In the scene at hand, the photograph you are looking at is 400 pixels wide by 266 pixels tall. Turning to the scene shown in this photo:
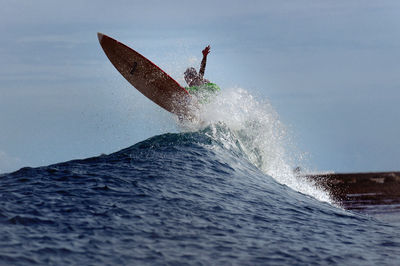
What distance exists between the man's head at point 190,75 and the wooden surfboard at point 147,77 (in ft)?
2.63

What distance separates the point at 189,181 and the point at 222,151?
2534 mm

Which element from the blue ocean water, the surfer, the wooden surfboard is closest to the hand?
the surfer

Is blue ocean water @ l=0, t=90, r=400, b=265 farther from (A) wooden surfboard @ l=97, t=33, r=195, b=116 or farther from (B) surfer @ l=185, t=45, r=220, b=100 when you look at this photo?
(B) surfer @ l=185, t=45, r=220, b=100

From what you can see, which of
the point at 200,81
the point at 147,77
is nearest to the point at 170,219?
the point at 147,77

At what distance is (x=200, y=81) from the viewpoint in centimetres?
1267

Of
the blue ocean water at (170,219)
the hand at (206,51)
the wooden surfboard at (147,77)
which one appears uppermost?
the hand at (206,51)

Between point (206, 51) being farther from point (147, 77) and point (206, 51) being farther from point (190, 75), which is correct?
point (147, 77)

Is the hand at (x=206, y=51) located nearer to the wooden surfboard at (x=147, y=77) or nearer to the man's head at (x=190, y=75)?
the man's head at (x=190, y=75)

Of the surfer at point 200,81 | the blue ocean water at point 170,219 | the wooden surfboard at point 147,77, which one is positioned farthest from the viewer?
the surfer at point 200,81

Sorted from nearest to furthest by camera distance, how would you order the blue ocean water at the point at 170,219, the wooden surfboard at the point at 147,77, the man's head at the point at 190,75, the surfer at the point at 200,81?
the blue ocean water at the point at 170,219 < the wooden surfboard at the point at 147,77 < the surfer at the point at 200,81 < the man's head at the point at 190,75

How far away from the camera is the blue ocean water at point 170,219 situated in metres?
4.71

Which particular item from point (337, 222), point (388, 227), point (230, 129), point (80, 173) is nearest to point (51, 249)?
point (80, 173)

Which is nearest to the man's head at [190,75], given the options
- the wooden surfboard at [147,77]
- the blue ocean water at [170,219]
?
the wooden surfboard at [147,77]

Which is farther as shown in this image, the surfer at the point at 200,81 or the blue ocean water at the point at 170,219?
the surfer at the point at 200,81
